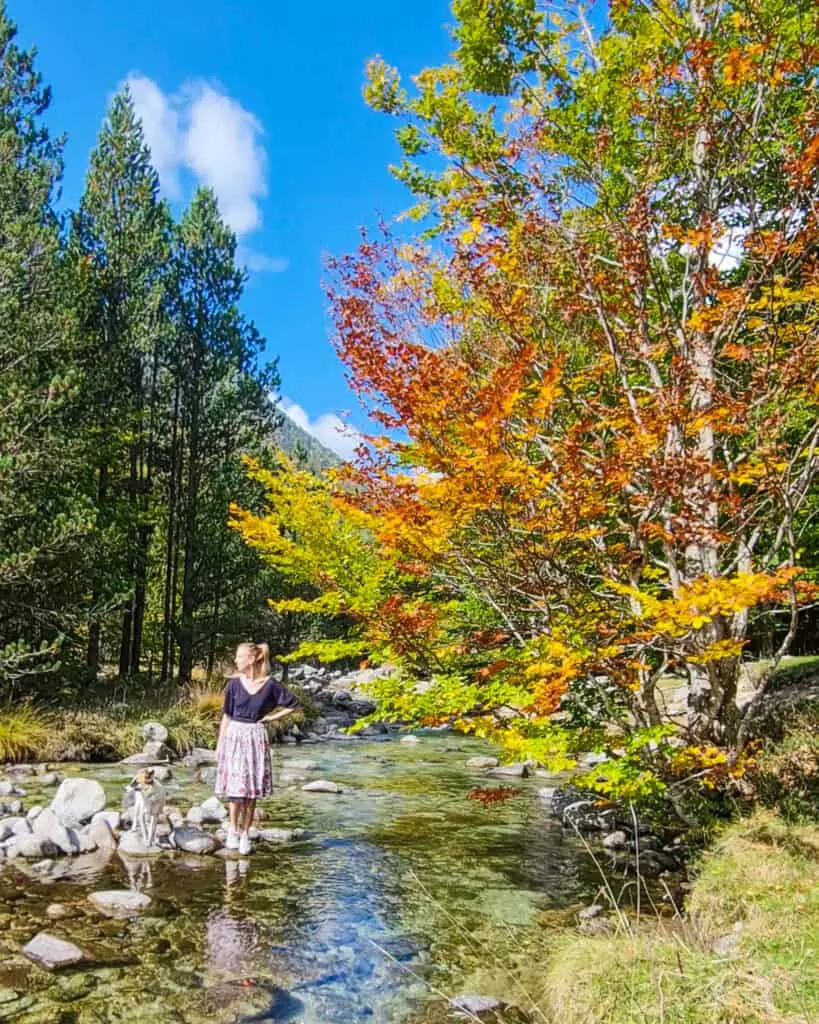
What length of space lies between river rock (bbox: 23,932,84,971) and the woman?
7.41 ft

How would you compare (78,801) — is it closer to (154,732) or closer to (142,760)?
(142,760)

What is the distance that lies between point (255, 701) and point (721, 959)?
4.55m

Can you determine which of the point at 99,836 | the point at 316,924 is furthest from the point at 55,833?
the point at 316,924

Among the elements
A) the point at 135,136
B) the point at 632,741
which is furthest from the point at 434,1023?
the point at 135,136

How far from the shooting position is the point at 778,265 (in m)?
6.75

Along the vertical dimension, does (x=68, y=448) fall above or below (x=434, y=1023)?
above

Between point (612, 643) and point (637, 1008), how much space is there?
3.15m

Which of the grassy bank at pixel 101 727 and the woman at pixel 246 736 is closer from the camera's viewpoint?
the woman at pixel 246 736

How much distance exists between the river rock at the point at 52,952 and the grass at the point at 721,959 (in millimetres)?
2701

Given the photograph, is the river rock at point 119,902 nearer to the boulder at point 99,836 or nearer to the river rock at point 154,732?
the boulder at point 99,836

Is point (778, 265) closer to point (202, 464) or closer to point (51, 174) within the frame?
point (51, 174)

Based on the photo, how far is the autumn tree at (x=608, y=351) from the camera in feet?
18.5

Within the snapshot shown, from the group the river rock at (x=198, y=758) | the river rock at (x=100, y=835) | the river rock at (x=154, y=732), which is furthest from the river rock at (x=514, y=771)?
the river rock at (x=100, y=835)

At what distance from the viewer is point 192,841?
692 cm
